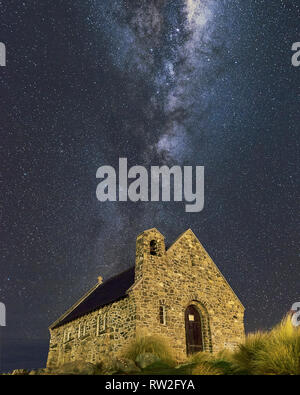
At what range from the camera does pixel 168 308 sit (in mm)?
20297

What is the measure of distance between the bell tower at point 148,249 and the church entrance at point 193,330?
406cm

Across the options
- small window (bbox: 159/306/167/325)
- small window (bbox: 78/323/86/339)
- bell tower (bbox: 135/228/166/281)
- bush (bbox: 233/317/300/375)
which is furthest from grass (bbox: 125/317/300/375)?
small window (bbox: 78/323/86/339)

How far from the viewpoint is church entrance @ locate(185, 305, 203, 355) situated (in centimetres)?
2083

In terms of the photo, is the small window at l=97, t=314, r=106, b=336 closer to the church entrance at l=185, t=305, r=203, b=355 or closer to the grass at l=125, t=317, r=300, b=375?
the church entrance at l=185, t=305, r=203, b=355

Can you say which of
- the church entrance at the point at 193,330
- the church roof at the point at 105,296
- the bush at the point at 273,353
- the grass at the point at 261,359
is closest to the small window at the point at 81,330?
the church roof at the point at 105,296

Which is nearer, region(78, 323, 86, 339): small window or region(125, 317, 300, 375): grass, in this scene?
region(125, 317, 300, 375): grass

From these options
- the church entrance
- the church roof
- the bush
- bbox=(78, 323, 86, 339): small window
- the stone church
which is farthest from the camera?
bbox=(78, 323, 86, 339): small window

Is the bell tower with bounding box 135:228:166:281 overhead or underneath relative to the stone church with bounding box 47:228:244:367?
overhead

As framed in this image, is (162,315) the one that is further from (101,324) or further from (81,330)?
(81,330)

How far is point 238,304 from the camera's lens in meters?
24.3

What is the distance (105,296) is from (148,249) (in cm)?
600
